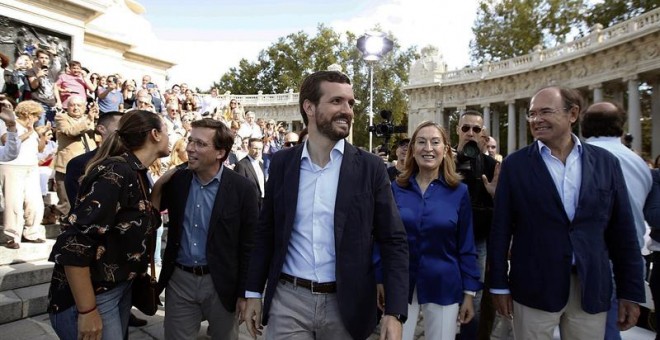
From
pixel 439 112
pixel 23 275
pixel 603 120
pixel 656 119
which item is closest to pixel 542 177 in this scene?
pixel 603 120

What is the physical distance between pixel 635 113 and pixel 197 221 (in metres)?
26.4

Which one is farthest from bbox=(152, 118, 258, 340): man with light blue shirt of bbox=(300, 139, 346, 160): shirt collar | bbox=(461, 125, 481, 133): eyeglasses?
bbox=(461, 125, 481, 133): eyeglasses

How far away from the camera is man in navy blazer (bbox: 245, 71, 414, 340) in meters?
2.06

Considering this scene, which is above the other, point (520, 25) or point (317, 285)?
point (520, 25)

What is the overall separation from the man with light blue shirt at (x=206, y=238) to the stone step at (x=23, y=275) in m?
2.52

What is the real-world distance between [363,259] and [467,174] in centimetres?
192

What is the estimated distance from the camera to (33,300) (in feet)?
13.2

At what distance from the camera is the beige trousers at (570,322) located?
8.05 feet

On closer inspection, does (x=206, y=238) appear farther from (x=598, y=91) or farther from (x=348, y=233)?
(x=598, y=91)

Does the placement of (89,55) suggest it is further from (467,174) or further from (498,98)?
(498,98)

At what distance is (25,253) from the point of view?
466 centimetres

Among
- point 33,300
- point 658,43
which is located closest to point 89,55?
point 33,300

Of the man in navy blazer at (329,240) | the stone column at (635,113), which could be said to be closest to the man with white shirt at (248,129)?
the man in navy blazer at (329,240)

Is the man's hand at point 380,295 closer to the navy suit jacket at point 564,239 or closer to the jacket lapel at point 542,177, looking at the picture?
the navy suit jacket at point 564,239
